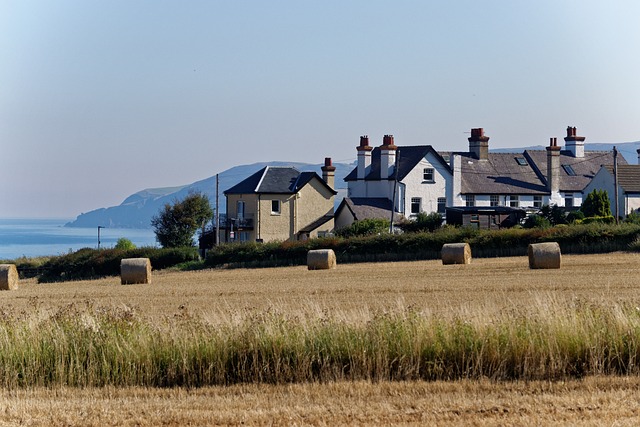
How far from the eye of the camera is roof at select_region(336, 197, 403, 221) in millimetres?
76062

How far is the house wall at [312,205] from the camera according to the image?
7962 centimetres

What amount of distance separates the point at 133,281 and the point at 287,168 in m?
42.3

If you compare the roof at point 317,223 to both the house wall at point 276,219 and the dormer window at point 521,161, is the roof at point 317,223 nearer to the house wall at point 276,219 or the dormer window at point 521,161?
the house wall at point 276,219

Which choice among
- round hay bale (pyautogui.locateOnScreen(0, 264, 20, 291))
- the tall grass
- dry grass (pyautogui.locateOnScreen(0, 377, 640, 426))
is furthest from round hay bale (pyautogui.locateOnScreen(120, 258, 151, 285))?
dry grass (pyautogui.locateOnScreen(0, 377, 640, 426))

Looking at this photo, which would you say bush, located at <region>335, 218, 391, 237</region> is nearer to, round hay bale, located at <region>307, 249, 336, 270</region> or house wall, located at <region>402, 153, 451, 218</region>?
house wall, located at <region>402, 153, 451, 218</region>

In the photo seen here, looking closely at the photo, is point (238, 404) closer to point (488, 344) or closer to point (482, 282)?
point (488, 344)

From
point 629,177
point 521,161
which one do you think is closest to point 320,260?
point 629,177

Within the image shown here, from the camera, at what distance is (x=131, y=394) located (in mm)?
14336

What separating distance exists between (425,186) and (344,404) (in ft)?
227

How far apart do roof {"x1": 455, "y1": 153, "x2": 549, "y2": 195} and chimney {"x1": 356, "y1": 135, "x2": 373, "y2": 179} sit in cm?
818

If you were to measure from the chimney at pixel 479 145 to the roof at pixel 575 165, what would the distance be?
4796mm

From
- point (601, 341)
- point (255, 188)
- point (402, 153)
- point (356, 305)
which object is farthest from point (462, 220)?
point (601, 341)

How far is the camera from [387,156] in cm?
8150

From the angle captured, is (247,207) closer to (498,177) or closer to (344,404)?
(498,177)
